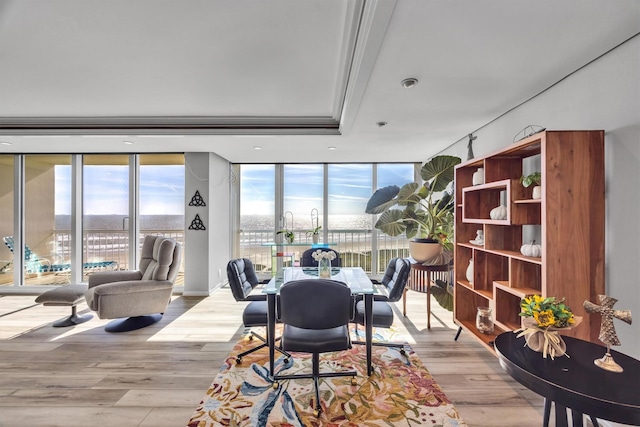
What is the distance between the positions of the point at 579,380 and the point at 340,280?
188 centimetres

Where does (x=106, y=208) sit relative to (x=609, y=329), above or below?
above

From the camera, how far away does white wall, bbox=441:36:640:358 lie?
62.8 inches

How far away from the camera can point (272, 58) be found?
2.00m

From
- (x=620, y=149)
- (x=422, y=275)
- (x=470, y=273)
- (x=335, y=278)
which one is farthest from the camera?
(x=422, y=275)

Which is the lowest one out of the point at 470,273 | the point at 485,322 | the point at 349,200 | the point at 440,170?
the point at 485,322

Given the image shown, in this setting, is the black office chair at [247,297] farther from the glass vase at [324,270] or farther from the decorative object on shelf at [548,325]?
the decorative object on shelf at [548,325]

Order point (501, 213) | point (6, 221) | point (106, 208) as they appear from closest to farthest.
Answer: point (501, 213) → point (6, 221) → point (106, 208)

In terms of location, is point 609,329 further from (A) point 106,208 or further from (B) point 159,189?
(A) point 106,208

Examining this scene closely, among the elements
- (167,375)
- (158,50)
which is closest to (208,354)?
(167,375)

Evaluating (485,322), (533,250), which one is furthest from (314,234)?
(533,250)

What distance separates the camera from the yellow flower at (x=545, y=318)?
1312 mm

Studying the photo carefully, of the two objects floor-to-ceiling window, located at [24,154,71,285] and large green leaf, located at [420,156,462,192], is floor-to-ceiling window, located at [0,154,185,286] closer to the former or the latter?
floor-to-ceiling window, located at [24,154,71,285]

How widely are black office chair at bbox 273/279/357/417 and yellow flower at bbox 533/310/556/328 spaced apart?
3.47ft

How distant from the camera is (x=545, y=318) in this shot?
4.35 ft
